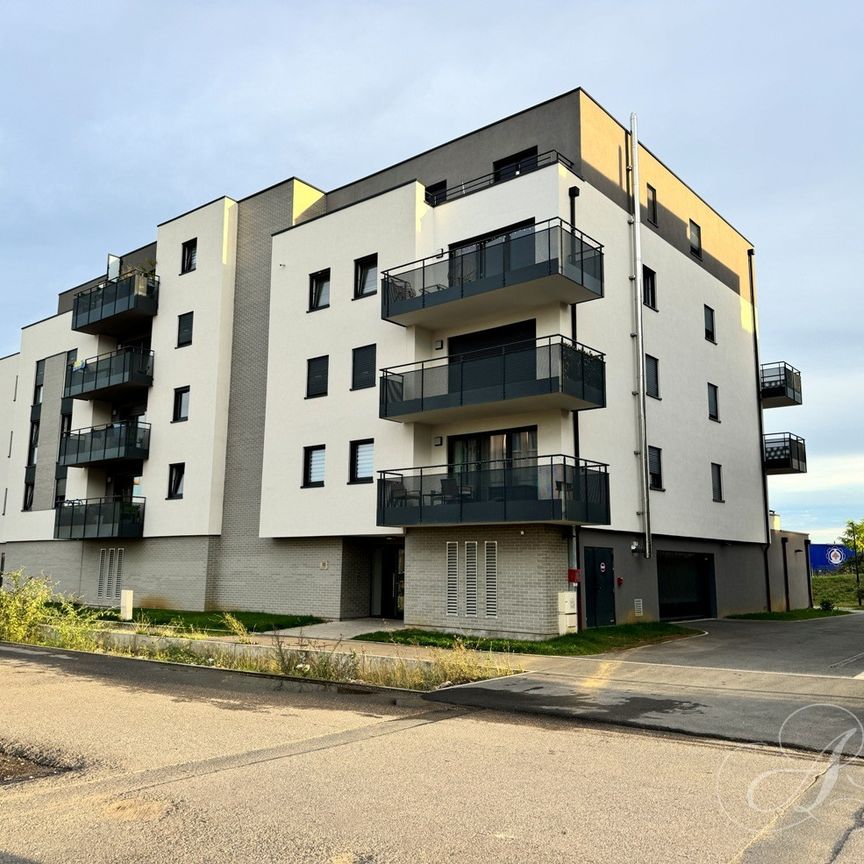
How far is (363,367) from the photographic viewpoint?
25.1 metres

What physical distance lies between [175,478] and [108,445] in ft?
11.8

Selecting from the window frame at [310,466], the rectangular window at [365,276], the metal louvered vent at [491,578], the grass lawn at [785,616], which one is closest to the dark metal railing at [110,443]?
the window frame at [310,466]

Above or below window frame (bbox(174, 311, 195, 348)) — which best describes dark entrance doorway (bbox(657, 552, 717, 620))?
below

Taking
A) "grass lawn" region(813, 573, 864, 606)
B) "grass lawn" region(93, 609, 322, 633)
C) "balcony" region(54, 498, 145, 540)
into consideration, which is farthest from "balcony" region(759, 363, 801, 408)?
"balcony" region(54, 498, 145, 540)

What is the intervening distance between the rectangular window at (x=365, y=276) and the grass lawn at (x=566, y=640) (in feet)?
35.2

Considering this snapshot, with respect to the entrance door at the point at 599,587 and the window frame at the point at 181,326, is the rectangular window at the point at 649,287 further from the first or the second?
the window frame at the point at 181,326

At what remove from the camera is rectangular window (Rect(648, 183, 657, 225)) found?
26.7 m

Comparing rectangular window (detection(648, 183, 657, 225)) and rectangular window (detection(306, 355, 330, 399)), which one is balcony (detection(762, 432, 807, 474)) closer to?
rectangular window (detection(648, 183, 657, 225))

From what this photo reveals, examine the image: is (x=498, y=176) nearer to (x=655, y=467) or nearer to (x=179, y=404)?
(x=655, y=467)

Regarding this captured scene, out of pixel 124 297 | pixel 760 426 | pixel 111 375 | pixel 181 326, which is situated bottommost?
pixel 760 426

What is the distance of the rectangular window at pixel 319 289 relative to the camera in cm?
2712

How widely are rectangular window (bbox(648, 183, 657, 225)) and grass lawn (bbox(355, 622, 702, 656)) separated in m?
13.2

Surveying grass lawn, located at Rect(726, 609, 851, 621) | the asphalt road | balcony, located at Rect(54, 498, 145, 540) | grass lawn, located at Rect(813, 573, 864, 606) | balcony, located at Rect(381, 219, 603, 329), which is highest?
balcony, located at Rect(381, 219, 603, 329)

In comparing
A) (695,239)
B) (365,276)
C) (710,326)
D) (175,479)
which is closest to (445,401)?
(365,276)
